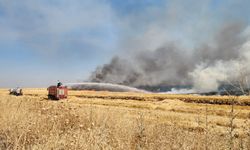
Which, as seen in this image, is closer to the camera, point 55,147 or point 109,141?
point 55,147

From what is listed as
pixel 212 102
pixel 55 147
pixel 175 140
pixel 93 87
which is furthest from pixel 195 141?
pixel 93 87

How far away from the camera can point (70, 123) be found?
37.9 ft

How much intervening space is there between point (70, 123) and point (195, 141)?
389cm

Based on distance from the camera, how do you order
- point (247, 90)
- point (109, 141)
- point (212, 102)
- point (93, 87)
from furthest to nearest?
point (93, 87) → point (212, 102) → point (109, 141) → point (247, 90)

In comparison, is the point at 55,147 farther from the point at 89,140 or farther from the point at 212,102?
the point at 212,102

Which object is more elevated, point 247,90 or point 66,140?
point 247,90

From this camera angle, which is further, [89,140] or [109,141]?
[109,141]

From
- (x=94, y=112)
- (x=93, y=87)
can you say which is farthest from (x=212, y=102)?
(x=93, y=87)

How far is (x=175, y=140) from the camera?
31.2 ft

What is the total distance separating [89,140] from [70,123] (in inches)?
138

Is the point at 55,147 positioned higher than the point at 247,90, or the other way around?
the point at 247,90

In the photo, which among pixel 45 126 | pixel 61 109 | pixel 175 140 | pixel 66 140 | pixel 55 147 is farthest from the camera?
pixel 61 109

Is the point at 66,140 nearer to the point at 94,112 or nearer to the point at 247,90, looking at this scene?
the point at 247,90

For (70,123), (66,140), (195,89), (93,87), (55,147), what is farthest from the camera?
(195,89)
